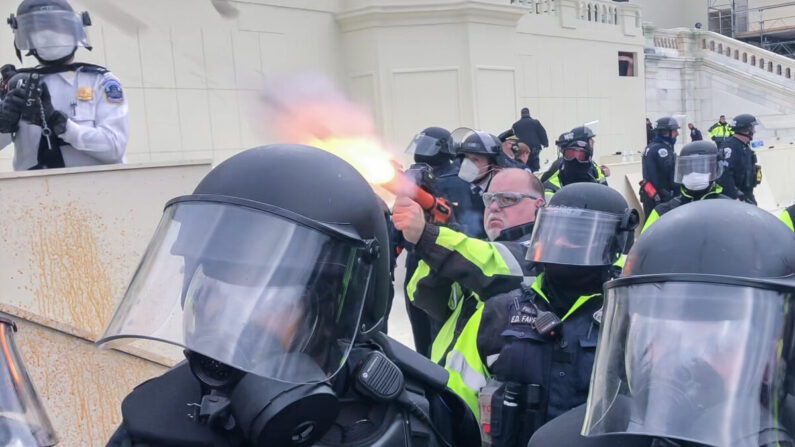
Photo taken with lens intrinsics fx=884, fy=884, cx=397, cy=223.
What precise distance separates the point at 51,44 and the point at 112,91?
35 cm

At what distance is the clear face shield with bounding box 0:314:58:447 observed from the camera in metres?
1.68

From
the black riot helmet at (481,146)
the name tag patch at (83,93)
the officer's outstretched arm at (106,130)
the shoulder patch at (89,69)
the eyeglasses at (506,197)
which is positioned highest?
the shoulder patch at (89,69)

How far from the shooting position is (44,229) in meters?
3.85

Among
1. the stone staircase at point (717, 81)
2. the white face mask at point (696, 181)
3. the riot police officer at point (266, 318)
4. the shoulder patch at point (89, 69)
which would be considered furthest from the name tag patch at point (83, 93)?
the stone staircase at point (717, 81)

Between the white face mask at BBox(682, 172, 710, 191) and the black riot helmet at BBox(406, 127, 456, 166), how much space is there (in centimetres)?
171

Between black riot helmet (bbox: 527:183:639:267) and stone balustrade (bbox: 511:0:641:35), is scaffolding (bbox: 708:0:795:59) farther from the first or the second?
black riot helmet (bbox: 527:183:639:267)

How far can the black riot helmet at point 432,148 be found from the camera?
5617mm

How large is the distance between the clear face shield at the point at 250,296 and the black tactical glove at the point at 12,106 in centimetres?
246

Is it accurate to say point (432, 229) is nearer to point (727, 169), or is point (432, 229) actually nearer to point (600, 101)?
point (727, 169)

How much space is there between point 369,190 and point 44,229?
2288 mm

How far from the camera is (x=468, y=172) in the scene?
5.38 meters

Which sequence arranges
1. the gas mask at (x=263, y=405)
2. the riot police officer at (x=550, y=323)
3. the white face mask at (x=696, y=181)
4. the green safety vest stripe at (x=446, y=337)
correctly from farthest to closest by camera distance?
the white face mask at (x=696, y=181), the green safety vest stripe at (x=446, y=337), the riot police officer at (x=550, y=323), the gas mask at (x=263, y=405)

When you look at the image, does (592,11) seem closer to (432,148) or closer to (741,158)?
(741,158)

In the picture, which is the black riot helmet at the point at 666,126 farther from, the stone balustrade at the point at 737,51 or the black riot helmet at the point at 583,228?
the stone balustrade at the point at 737,51
